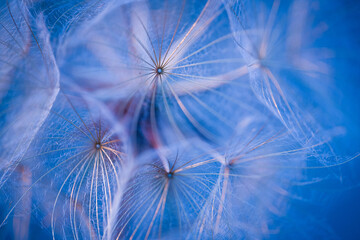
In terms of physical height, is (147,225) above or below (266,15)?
below

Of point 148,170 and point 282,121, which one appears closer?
point 282,121

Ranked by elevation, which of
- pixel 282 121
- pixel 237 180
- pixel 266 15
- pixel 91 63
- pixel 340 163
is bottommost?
pixel 237 180

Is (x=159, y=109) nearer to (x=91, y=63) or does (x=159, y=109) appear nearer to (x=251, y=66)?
(x=91, y=63)

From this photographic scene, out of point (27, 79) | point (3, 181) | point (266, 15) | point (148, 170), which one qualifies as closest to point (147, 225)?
point (148, 170)

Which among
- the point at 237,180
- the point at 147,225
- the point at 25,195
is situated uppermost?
the point at 237,180

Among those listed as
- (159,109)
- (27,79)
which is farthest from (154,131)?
(27,79)

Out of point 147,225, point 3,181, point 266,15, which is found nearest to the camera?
point 266,15

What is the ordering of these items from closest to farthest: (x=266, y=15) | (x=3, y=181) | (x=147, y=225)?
1. (x=266, y=15)
2. (x=3, y=181)
3. (x=147, y=225)

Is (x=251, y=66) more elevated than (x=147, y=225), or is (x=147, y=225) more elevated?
(x=251, y=66)

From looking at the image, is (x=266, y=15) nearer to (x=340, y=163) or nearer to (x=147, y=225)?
(x=340, y=163)
